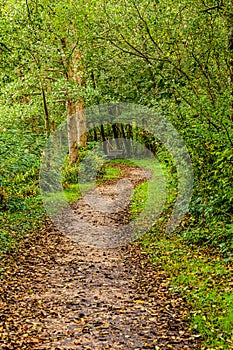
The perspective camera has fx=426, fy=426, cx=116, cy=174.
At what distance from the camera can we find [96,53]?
535 inches

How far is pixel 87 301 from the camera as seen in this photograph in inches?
296

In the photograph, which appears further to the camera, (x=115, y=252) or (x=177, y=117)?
(x=177, y=117)

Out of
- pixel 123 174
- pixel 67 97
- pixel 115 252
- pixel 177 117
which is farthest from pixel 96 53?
pixel 123 174

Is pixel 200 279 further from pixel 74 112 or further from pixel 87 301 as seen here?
pixel 74 112

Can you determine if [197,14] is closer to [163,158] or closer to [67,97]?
[163,158]

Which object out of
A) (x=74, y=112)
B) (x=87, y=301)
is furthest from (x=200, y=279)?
(x=74, y=112)

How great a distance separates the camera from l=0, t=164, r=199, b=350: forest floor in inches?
237

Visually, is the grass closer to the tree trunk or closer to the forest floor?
the forest floor

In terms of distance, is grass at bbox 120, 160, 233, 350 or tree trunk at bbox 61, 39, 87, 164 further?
tree trunk at bbox 61, 39, 87, 164

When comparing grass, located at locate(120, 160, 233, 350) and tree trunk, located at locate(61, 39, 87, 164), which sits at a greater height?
tree trunk, located at locate(61, 39, 87, 164)

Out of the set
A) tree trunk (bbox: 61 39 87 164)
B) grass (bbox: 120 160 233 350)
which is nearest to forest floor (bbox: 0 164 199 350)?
grass (bbox: 120 160 233 350)

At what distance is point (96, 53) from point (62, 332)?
958 centimetres

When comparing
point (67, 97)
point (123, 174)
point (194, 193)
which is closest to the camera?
point (194, 193)

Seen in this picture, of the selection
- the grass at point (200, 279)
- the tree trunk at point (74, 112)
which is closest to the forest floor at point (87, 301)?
the grass at point (200, 279)
